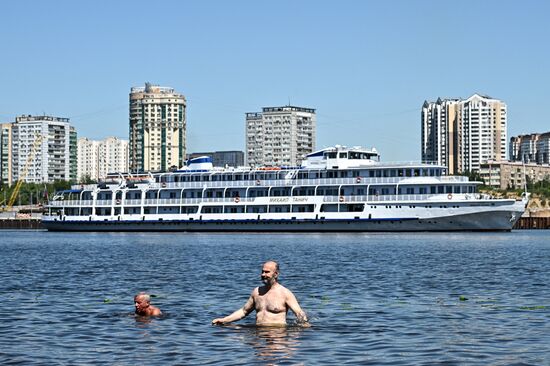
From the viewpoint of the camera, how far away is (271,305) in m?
19.5

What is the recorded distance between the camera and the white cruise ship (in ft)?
308

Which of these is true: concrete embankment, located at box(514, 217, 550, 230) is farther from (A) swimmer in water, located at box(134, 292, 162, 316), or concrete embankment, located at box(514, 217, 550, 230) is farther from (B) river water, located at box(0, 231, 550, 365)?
(A) swimmer in water, located at box(134, 292, 162, 316)

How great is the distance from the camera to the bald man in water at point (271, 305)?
18.9m

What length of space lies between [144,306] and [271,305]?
191 inches

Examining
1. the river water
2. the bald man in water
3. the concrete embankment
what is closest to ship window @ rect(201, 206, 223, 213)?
the concrete embankment

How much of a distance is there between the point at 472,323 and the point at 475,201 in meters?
70.5

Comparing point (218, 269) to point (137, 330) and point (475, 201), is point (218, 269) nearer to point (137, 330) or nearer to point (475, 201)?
point (137, 330)

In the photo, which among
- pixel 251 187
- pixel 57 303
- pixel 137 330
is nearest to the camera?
pixel 137 330

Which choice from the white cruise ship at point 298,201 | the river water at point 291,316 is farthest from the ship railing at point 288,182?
the river water at point 291,316

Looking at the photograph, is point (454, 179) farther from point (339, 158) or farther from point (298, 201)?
point (298, 201)

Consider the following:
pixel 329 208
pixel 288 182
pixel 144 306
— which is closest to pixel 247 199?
pixel 288 182

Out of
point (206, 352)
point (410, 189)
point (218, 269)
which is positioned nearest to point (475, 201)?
point (410, 189)

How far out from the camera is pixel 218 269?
44.1 metres

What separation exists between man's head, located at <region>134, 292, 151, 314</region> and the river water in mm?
339
